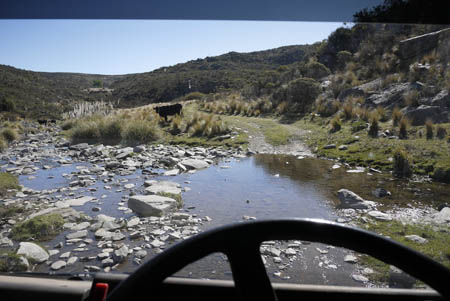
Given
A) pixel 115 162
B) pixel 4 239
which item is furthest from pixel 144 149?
pixel 4 239

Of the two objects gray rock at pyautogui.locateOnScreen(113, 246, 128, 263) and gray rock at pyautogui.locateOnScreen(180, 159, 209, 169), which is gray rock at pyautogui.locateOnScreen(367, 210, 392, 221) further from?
gray rock at pyautogui.locateOnScreen(180, 159, 209, 169)

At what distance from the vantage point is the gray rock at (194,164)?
20.4 ft

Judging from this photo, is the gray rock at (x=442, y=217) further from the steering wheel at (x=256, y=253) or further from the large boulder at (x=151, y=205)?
the steering wheel at (x=256, y=253)

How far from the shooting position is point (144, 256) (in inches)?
102

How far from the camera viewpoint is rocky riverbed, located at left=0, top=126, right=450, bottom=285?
2438 millimetres

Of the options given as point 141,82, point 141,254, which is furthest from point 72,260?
point 141,82

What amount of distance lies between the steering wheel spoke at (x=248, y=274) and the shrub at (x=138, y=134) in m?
9.06

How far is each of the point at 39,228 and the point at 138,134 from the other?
255 inches

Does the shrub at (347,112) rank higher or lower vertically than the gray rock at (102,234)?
→ higher

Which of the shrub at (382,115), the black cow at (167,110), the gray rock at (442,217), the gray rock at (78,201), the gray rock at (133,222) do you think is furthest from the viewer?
the black cow at (167,110)

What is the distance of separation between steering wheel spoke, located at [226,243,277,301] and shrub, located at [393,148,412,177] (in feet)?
17.0

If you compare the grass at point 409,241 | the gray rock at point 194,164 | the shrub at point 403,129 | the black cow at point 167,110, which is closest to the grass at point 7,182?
the gray rock at point 194,164

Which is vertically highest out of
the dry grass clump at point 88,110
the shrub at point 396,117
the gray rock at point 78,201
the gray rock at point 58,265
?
the dry grass clump at point 88,110

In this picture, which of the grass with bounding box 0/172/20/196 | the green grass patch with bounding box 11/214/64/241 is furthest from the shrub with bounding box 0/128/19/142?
the green grass patch with bounding box 11/214/64/241
